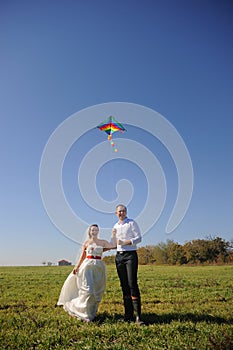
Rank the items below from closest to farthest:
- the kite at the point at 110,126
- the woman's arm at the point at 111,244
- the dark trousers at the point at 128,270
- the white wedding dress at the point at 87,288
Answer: the dark trousers at the point at 128,270 < the white wedding dress at the point at 87,288 < the woman's arm at the point at 111,244 < the kite at the point at 110,126

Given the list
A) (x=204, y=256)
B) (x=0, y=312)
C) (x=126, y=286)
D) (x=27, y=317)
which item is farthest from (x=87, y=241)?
(x=204, y=256)

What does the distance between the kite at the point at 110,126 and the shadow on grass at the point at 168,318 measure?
5.30 metres

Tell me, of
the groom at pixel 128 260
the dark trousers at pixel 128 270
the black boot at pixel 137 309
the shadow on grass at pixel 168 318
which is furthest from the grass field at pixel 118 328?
the dark trousers at pixel 128 270

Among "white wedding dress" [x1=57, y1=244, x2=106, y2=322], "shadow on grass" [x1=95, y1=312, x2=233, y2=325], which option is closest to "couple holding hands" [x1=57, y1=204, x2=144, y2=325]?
"white wedding dress" [x1=57, y1=244, x2=106, y2=322]

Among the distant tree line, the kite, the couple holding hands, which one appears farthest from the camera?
the distant tree line

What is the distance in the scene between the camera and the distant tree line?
191 ft

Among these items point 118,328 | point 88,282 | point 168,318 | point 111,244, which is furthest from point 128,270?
point 168,318

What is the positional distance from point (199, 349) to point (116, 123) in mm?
7360

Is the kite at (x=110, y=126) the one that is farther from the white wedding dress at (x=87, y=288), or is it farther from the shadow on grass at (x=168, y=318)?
the shadow on grass at (x=168, y=318)

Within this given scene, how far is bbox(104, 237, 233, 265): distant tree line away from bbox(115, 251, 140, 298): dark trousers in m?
52.9

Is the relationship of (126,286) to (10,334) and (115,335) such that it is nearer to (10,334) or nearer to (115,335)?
(115,335)

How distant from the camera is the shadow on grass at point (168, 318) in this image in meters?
6.80

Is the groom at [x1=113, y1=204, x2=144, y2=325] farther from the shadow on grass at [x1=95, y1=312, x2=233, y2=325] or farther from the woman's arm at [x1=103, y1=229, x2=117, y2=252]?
the shadow on grass at [x1=95, y1=312, x2=233, y2=325]

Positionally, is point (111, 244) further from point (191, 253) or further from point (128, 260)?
point (191, 253)
